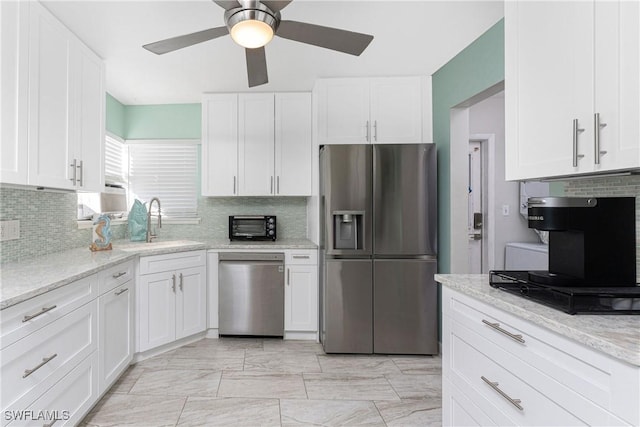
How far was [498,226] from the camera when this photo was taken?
3.85m

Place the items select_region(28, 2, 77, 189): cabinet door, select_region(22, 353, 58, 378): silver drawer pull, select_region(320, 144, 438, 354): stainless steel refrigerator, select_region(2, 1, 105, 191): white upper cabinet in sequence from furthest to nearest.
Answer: select_region(320, 144, 438, 354): stainless steel refrigerator, select_region(28, 2, 77, 189): cabinet door, select_region(2, 1, 105, 191): white upper cabinet, select_region(22, 353, 58, 378): silver drawer pull

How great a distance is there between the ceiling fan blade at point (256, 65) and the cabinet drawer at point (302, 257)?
5.51ft

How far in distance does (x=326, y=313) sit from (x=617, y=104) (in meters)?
2.38

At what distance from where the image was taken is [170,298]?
2949 mm

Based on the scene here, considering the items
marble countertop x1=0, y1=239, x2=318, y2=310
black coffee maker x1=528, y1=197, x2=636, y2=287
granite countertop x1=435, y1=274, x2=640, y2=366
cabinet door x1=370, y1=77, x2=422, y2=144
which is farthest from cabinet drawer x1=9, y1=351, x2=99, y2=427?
cabinet door x1=370, y1=77, x2=422, y2=144

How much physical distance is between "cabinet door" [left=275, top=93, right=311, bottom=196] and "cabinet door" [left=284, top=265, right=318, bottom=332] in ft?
2.66

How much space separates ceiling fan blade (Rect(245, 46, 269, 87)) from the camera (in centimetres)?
177

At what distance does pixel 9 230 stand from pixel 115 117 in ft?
6.41

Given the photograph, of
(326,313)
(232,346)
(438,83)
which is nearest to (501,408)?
(326,313)

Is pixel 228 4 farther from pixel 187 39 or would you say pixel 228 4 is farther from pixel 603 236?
pixel 603 236

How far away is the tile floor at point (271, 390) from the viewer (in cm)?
203

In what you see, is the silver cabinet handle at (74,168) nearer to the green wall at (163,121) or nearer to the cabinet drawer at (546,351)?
the green wall at (163,121)

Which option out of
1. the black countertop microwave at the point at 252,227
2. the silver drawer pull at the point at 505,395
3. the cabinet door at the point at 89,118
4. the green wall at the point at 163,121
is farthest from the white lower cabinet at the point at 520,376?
the green wall at the point at 163,121

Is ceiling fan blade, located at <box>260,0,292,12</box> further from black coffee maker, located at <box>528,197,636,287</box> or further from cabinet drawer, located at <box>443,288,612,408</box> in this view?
cabinet drawer, located at <box>443,288,612,408</box>
